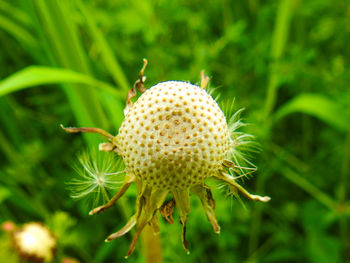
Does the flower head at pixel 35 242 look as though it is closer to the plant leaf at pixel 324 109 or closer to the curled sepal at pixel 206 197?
the curled sepal at pixel 206 197

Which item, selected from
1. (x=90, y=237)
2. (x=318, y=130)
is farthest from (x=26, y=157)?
(x=318, y=130)

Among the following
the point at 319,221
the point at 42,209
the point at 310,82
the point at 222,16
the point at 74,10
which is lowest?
the point at 319,221

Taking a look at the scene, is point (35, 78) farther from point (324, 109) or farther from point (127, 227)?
point (324, 109)

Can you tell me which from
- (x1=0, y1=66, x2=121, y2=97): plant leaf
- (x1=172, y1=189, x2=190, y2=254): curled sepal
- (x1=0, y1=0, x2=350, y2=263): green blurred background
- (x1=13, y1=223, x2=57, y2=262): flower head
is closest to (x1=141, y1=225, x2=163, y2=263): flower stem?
(x1=0, y1=0, x2=350, y2=263): green blurred background

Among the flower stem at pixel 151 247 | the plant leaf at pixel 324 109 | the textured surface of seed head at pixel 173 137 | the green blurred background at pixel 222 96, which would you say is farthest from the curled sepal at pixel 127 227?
the plant leaf at pixel 324 109

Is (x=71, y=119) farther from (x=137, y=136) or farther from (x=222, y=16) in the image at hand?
(x=137, y=136)

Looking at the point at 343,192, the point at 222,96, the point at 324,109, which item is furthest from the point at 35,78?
the point at 343,192

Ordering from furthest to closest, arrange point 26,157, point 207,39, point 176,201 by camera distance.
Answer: point 207,39 < point 26,157 < point 176,201
